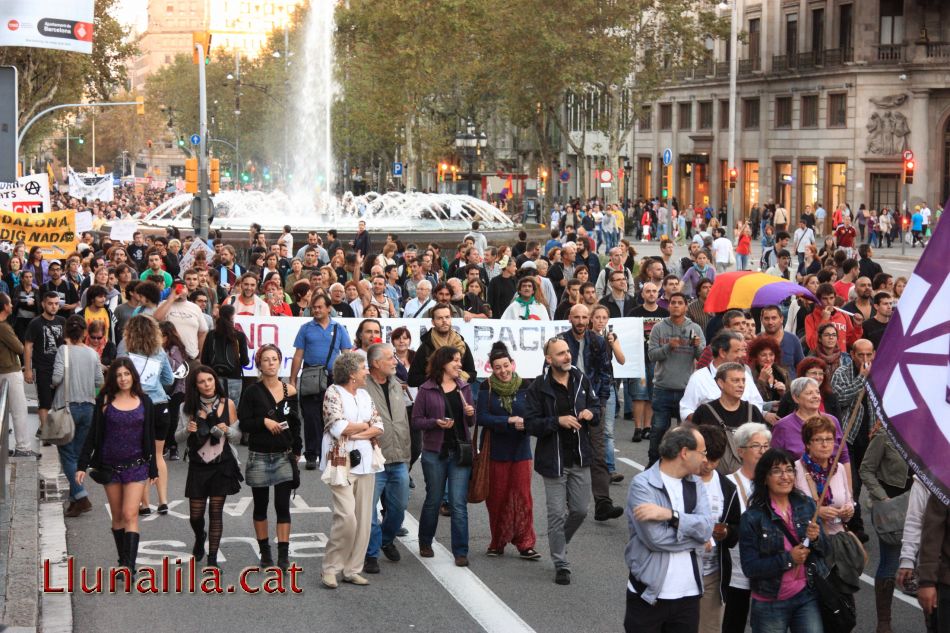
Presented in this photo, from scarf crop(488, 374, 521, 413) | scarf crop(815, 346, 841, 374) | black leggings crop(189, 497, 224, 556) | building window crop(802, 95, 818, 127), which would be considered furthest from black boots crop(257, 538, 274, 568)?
building window crop(802, 95, 818, 127)

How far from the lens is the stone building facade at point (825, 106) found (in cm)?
5559

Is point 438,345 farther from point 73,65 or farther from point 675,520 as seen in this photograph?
point 73,65

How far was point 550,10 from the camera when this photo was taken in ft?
180

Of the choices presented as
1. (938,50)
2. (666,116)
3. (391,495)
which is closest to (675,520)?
(391,495)

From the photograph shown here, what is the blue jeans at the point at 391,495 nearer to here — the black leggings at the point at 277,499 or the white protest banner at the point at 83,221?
the black leggings at the point at 277,499

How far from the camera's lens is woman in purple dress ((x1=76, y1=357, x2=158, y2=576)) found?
391 inches

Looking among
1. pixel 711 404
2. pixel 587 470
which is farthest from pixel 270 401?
pixel 711 404

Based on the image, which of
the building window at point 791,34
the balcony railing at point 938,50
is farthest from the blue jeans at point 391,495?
the building window at point 791,34

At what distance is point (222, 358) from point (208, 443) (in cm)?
412

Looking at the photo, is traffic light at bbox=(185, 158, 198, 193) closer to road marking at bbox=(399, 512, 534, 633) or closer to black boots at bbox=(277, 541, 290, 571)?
road marking at bbox=(399, 512, 534, 633)

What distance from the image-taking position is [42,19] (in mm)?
28438

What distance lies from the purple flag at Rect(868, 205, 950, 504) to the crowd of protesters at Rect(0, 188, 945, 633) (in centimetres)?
75

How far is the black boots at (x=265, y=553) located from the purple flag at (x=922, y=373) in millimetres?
5220

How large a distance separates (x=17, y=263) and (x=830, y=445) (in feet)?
49.1
